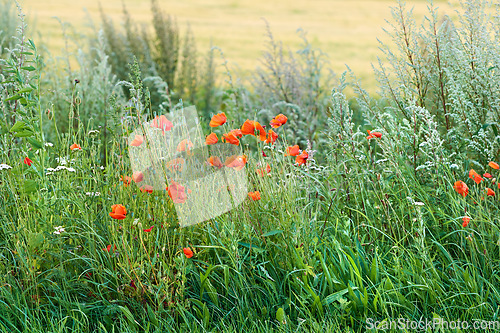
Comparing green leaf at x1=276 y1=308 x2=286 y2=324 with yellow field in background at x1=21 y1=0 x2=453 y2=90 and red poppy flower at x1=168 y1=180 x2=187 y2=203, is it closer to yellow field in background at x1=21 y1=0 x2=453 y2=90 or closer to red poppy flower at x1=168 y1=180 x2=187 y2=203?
red poppy flower at x1=168 y1=180 x2=187 y2=203

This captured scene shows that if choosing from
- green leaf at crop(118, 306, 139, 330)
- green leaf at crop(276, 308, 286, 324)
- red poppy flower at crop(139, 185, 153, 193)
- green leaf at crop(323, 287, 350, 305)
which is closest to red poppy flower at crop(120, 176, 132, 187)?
red poppy flower at crop(139, 185, 153, 193)

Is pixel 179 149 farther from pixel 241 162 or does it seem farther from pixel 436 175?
pixel 436 175

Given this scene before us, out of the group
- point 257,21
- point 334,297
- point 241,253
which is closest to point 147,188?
point 241,253

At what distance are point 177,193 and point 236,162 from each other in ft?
1.04

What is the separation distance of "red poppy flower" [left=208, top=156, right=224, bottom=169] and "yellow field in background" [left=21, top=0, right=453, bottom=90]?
8043mm

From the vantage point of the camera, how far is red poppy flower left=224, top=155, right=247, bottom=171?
2279 millimetres

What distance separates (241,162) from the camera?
2.27m

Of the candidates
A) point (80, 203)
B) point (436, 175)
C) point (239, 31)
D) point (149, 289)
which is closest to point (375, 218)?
point (436, 175)

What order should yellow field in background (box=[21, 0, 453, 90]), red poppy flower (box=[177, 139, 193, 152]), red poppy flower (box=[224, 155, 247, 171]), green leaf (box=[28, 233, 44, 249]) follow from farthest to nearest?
1. yellow field in background (box=[21, 0, 453, 90])
2. red poppy flower (box=[177, 139, 193, 152])
3. red poppy flower (box=[224, 155, 247, 171])
4. green leaf (box=[28, 233, 44, 249])

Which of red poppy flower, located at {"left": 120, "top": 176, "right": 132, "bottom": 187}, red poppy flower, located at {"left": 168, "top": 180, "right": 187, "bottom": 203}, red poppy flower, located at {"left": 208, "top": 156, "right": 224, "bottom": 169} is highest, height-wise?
red poppy flower, located at {"left": 208, "top": 156, "right": 224, "bottom": 169}

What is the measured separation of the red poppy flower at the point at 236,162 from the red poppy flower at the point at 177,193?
266mm

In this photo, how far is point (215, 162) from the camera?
2377 millimetres

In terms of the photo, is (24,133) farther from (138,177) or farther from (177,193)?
(177,193)

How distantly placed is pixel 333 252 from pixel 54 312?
1338 mm
